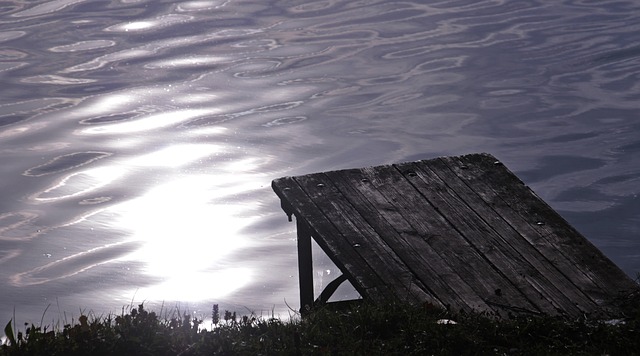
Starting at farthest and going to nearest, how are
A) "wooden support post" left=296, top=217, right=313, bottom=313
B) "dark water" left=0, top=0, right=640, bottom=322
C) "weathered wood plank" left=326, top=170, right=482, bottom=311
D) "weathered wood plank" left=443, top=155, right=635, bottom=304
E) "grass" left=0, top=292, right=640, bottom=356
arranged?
"dark water" left=0, top=0, right=640, bottom=322 < "wooden support post" left=296, top=217, right=313, bottom=313 < "weathered wood plank" left=443, top=155, right=635, bottom=304 < "weathered wood plank" left=326, top=170, right=482, bottom=311 < "grass" left=0, top=292, right=640, bottom=356

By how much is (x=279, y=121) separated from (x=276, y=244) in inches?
218

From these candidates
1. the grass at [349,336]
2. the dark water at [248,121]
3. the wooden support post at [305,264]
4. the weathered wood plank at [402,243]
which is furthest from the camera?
the dark water at [248,121]

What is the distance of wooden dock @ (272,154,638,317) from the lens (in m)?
6.54

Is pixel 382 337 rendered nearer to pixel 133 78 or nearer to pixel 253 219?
pixel 253 219

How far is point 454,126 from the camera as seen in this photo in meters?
18.2

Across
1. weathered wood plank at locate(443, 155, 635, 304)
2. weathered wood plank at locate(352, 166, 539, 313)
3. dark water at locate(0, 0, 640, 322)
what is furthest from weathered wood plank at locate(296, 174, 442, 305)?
dark water at locate(0, 0, 640, 322)

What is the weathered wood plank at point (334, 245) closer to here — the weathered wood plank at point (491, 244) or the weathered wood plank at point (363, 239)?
the weathered wood plank at point (363, 239)

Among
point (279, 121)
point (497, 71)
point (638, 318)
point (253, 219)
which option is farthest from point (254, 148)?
point (638, 318)

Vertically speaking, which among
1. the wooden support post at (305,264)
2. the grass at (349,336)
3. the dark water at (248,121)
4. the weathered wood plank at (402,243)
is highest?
the grass at (349,336)

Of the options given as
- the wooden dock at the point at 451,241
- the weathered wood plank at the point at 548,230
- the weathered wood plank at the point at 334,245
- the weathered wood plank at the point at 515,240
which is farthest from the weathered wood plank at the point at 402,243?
the weathered wood plank at the point at 548,230

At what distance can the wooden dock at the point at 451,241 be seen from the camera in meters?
6.54

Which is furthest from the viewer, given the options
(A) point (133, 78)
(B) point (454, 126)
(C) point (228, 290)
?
(A) point (133, 78)

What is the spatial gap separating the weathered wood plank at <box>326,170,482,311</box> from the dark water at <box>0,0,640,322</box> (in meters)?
1.99

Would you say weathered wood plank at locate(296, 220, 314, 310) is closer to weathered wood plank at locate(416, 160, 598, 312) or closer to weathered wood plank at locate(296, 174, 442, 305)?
weathered wood plank at locate(296, 174, 442, 305)
